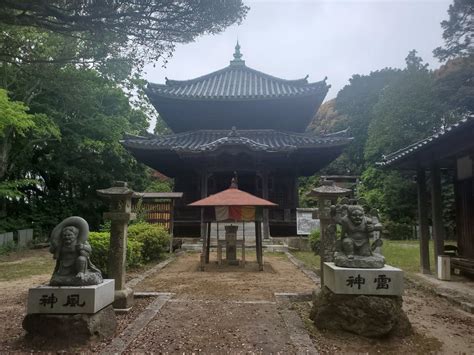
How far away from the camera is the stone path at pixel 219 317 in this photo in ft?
14.6

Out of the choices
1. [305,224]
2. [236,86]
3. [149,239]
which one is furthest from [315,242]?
[236,86]

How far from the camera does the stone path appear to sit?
445 centimetres

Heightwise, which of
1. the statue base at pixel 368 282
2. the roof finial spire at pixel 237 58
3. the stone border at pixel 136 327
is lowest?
the stone border at pixel 136 327

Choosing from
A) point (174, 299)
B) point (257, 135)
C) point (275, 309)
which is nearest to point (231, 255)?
point (174, 299)

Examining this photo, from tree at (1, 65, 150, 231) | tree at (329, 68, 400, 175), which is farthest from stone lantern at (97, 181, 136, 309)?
tree at (329, 68, 400, 175)

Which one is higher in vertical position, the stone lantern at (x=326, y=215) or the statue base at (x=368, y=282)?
the stone lantern at (x=326, y=215)

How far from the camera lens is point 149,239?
37.4ft

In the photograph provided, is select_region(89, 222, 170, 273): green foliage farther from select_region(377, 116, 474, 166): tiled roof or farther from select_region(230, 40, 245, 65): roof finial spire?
select_region(230, 40, 245, 65): roof finial spire

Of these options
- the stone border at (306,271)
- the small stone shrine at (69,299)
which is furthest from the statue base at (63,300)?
the stone border at (306,271)

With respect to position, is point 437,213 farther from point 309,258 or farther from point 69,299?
point 69,299

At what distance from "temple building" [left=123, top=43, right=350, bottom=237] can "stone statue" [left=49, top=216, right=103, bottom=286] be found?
35.4 ft

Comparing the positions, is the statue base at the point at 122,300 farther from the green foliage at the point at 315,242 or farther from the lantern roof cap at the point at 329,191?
the green foliage at the point at 315,242

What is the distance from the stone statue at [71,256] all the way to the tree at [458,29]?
1214 inches

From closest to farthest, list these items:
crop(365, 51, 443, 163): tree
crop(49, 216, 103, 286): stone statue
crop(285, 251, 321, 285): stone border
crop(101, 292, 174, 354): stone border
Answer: crop(101, 292, 174, 354): stone border < crop(49, 216, 103, 286): stone statue < crop(285, 251, 321, 285): stone border < crop(365, 51, 443, 163): tree
